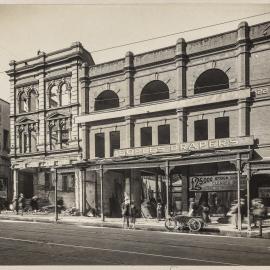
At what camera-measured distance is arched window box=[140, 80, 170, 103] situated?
2781 centimetres

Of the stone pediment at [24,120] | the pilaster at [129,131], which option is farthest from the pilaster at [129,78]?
the stone pediment at [24,120]

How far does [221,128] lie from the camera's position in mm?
25375

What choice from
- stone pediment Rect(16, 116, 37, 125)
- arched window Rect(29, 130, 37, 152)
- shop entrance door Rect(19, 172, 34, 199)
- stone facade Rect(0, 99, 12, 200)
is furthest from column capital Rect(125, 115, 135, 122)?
stone facade Rect(0, 99, 12, 200)

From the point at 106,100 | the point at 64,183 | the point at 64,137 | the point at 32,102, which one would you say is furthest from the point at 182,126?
the point at 32,102

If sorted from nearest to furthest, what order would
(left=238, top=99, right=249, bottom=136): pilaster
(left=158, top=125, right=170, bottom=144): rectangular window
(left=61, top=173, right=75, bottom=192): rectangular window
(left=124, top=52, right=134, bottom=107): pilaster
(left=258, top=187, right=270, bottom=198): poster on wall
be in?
(left=258, top=187, right=270, bottom=198): poster on wall → (left=238, top=99, right=249, bottom=136): pilaster → (left=158, top=125, right=170, bottom=144): rectangular window → (left=124, top=52, right=134, bottom=107): pilaster → (left=61, top=173, right=75, bottom=192): rectangular window

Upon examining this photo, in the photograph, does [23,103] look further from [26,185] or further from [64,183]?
[64,183]

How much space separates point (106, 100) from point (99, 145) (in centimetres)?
328

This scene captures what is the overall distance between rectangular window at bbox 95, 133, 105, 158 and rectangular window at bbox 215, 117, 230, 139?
8569 millimetres

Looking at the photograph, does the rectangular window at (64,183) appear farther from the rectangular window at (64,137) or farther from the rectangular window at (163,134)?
the rectangular window at (163,134)

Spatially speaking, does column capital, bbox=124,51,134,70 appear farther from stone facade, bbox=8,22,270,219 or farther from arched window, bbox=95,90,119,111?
arched window, bbox=95,90,119,111

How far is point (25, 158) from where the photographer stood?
32781 millimetres

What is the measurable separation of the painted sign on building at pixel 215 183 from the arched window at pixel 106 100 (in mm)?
8399

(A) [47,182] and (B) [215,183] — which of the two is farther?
(A) [47,182]

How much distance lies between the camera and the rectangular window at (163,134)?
27.3m
